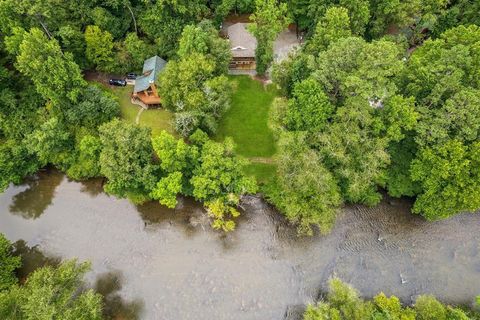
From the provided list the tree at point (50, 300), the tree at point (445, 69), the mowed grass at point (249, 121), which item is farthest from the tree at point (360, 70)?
the tree at point (50, 300)

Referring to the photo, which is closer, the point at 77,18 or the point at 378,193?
the point at 378,193

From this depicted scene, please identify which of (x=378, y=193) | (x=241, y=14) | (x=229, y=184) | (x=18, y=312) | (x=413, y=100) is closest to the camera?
(x=18, y=312)

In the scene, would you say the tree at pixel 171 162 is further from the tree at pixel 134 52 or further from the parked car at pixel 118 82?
the tree at pixel 134 52

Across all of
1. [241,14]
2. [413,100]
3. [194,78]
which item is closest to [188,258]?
[194,78]

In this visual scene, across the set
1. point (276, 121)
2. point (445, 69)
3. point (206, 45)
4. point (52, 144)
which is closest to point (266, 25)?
point (206, 45)

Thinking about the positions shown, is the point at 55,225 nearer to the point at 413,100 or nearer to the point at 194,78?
the point at 194,78

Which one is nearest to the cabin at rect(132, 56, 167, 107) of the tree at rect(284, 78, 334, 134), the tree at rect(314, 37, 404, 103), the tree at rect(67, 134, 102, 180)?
the tree at rect(67, 134, 102, 180)

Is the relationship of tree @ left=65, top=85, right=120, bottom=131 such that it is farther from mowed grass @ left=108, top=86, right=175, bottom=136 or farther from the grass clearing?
the grass clearing
